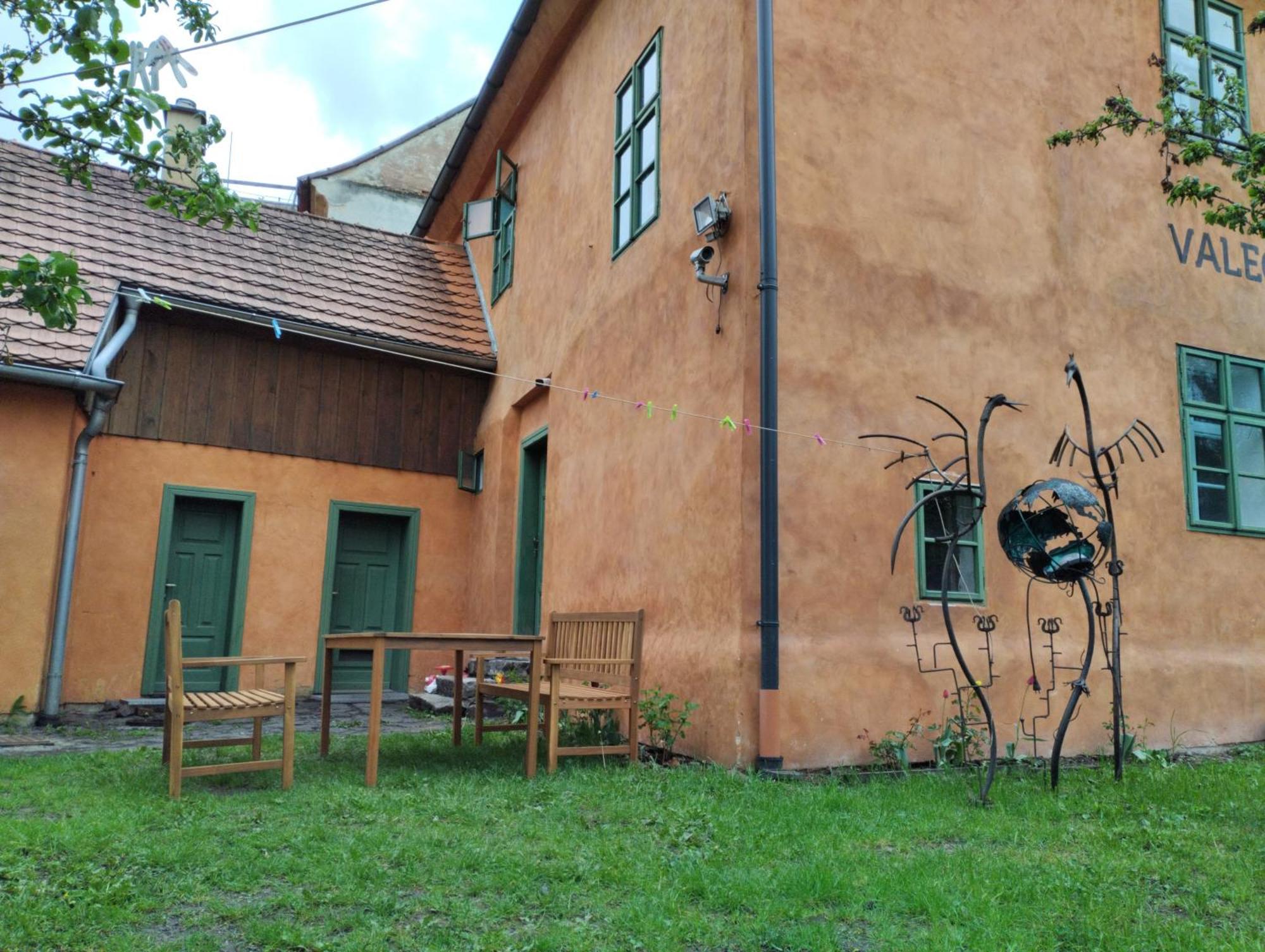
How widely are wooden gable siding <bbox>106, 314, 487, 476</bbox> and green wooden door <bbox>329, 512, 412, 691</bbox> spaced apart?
702 millimetres

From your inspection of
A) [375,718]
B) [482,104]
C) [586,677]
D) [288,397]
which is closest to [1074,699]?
[586,677]

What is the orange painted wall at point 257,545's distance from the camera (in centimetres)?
908

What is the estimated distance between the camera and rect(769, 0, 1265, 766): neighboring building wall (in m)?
5.87

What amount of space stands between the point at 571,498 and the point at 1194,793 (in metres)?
4.94

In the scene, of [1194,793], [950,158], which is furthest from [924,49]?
[1194,793]

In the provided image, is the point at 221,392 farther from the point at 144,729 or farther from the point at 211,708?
the point at 211,708

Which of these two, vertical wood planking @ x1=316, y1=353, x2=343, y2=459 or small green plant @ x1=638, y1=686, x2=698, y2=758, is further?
vertical wood planking @ x1=316, y1=353, x2=343, y2=459

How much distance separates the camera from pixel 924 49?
6.70m

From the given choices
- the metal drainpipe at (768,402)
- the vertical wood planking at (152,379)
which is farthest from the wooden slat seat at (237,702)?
the vertical wood planking at (152,379)

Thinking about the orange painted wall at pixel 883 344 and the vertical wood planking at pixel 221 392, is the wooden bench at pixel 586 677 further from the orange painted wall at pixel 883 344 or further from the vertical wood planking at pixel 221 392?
the vertical wood planking at pixel 221 392

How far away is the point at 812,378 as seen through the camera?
595 cm

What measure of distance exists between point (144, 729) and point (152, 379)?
11.1ft

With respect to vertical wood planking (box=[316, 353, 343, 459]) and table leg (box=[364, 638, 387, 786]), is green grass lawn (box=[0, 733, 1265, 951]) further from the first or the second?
vertical wood planking (box=[316, 353, 343, 459])

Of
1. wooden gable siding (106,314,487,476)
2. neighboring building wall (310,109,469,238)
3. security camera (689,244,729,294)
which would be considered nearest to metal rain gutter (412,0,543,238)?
wooden gable siding (106,314,487,476)
